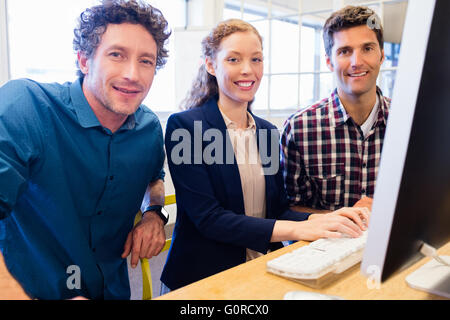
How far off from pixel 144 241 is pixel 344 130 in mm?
917

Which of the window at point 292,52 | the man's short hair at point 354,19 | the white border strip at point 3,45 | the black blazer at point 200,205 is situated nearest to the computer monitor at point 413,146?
the black blazer at point 200,205

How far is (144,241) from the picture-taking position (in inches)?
42.7

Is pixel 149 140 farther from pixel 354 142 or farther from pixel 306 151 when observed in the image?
pixel 354 142

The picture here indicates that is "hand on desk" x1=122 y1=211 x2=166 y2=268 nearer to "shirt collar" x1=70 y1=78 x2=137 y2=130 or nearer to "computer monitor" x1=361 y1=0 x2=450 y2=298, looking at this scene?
"shirt collar" x1=70 y1=78 x2=137 y2=130

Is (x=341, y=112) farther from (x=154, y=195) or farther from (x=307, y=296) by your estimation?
(x=307, y=296)

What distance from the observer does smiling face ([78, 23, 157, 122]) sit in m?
1.12

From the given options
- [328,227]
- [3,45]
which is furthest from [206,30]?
[328,227]

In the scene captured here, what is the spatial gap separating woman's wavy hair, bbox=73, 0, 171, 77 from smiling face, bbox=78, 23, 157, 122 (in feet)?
0.06

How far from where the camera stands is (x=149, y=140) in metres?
1.23

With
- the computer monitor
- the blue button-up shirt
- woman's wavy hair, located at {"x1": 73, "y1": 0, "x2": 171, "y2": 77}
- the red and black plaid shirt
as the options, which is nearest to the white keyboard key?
the computer monitor

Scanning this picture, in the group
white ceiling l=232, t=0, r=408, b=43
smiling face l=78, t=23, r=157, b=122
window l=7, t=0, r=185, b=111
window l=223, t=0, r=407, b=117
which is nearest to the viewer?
smiling face l=78, t=23, r=157, b=122

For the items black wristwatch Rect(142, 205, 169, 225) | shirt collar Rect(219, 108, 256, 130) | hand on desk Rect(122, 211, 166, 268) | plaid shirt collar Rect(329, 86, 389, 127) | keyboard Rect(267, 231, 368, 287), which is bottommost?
hand on desk Rect(122, 211, 166, 268)
